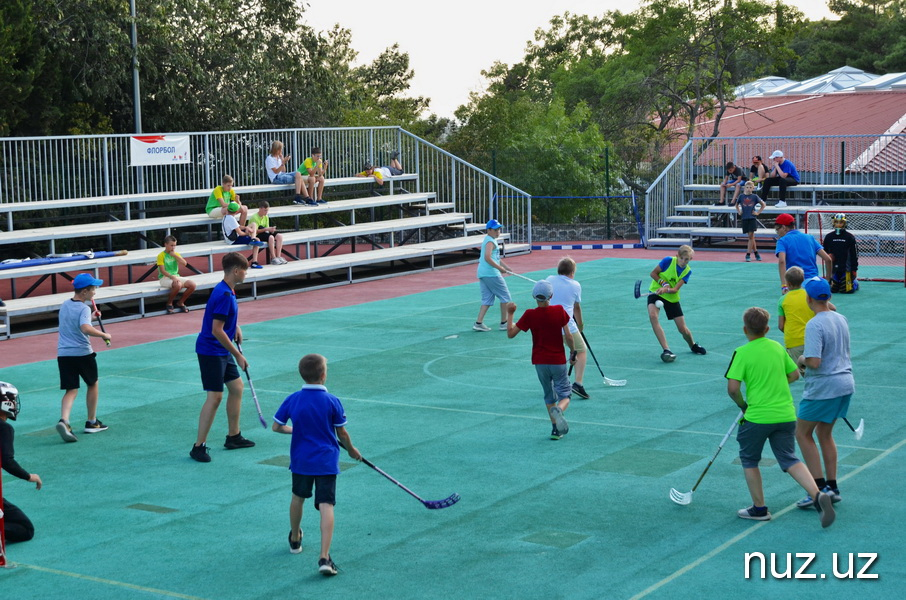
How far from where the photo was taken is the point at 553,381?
37.4ft

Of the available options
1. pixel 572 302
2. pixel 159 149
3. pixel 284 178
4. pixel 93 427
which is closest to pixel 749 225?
pixel 284 178

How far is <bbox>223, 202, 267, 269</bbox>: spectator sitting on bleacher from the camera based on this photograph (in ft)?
80.0

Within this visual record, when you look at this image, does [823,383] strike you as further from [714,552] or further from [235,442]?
[235,442]

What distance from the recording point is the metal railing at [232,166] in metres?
23.8

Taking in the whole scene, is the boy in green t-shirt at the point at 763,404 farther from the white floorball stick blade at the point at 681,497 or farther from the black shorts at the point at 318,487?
the black shorts at the point at 318,487

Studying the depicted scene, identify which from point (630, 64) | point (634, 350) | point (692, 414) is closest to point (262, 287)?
point (634, 350)

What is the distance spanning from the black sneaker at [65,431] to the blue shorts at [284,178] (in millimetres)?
16492

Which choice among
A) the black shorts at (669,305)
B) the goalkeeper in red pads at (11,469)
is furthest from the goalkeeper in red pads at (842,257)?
the goalkeeper in red pads at (11,469)

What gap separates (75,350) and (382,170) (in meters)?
19.4

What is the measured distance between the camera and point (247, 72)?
31.7m

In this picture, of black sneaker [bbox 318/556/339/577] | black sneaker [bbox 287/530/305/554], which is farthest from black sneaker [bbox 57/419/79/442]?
black sneaker [bbox 318/556/339/577]

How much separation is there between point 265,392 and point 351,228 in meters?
14.1

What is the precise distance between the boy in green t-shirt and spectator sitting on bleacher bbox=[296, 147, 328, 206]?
20499 mm

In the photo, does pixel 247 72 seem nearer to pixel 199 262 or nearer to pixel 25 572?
pixel 199 262
